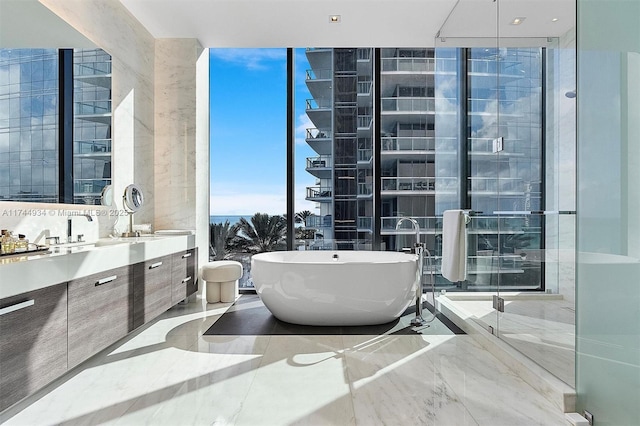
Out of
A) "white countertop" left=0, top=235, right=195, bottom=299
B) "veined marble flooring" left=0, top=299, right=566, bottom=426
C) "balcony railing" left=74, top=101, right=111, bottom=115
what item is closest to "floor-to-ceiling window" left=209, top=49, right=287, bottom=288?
"balcony railing" left=74, top=101, right=111, bottom=115

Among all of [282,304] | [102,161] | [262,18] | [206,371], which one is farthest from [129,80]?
[206,371]

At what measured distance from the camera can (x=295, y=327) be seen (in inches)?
124

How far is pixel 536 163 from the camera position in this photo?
300 cm

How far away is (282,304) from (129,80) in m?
2.46

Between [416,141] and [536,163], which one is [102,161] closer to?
[416,141]

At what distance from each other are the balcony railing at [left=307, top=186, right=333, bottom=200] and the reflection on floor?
1988 mm

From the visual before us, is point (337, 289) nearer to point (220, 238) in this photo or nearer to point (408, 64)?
point (220, 238)

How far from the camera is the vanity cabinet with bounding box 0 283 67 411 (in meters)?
1.65

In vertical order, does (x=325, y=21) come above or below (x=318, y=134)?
above

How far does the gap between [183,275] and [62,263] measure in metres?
1.64

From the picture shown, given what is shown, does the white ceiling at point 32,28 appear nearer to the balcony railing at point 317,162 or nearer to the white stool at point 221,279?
the white stool at point 221,279

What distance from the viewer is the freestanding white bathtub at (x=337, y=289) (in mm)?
3012

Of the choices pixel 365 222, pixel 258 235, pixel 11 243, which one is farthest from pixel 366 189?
pixel 11 243

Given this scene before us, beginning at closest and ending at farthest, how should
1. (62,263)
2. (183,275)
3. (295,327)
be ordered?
(62,263) < (295,327) < (183,275)
